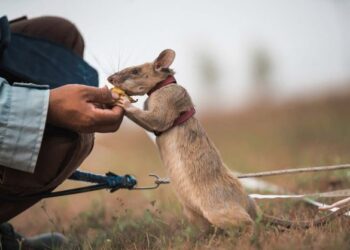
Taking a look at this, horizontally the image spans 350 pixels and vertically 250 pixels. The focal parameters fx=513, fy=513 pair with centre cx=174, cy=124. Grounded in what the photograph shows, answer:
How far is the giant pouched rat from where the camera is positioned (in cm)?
238

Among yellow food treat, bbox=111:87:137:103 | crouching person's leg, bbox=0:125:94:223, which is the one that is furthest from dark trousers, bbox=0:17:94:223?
yellow food treat, bbox=111:87:137:103

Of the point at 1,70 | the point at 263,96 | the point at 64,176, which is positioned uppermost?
the point at 1,70

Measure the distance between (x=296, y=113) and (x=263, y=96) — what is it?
19.6 feet

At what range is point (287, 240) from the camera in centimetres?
212

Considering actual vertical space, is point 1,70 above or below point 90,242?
above

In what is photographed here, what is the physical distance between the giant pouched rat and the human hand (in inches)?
7.1

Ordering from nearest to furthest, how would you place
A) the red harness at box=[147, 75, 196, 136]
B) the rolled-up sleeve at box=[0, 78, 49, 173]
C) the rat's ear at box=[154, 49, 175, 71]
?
the rolled-up sleeve at box=[0, 78, 49, 173]
the red harness at box=[147, 75, 196, 136]
the rat's ear at box=[154, 49, 175, 71]

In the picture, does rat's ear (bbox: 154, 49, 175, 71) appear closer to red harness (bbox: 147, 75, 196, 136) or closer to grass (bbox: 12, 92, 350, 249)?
red harness (bbox: 147, 75, 196, 136)

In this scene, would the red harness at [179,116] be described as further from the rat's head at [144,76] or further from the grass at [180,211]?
the grass at [180,211]

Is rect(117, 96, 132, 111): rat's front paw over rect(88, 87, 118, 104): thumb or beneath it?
beneath

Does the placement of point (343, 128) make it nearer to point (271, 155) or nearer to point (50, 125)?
point (271, 155)

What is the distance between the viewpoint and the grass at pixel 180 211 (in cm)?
225

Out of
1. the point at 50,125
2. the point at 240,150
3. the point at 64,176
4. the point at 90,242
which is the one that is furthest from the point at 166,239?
the point at 240,150

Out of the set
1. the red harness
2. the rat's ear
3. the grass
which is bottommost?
the grass
